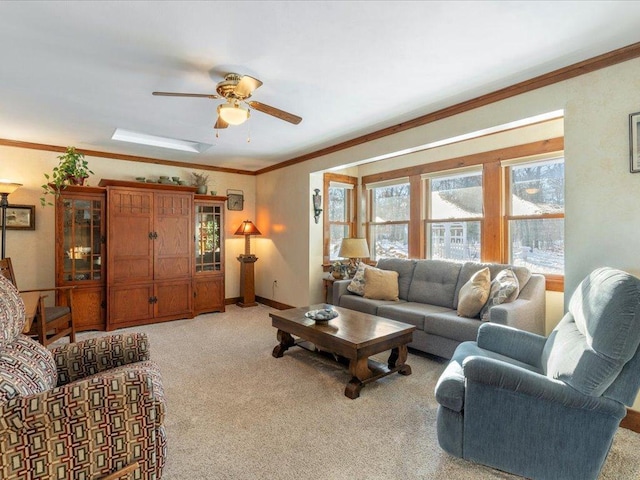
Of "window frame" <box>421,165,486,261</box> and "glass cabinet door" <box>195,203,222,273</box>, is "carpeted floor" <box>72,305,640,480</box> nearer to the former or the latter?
"window frame" <box>421,165,486,261</box>

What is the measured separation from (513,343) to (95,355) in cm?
261

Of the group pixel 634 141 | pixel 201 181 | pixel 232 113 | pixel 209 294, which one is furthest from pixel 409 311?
pixel 201 181

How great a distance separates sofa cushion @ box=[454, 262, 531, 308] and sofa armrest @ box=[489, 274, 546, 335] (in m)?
0.06

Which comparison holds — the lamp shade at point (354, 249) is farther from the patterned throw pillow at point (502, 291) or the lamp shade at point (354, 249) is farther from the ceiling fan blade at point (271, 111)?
the ceiling fan blade at point (271, 111)

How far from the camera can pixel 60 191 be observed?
13.6ft

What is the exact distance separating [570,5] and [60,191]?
16.9 feet

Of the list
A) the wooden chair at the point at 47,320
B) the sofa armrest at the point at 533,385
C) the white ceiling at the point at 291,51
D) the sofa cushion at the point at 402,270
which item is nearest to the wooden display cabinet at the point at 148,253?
the wooden chair at the point at 47,320

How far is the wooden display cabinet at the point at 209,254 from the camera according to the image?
523cm

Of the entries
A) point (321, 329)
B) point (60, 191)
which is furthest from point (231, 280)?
point (321, 329)

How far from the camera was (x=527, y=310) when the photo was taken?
3.00m

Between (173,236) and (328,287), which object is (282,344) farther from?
(173,236)

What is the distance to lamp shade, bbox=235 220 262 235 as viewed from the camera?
18.9ft

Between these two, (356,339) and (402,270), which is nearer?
(356,339)

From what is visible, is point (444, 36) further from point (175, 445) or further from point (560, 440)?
point (175, 445)
